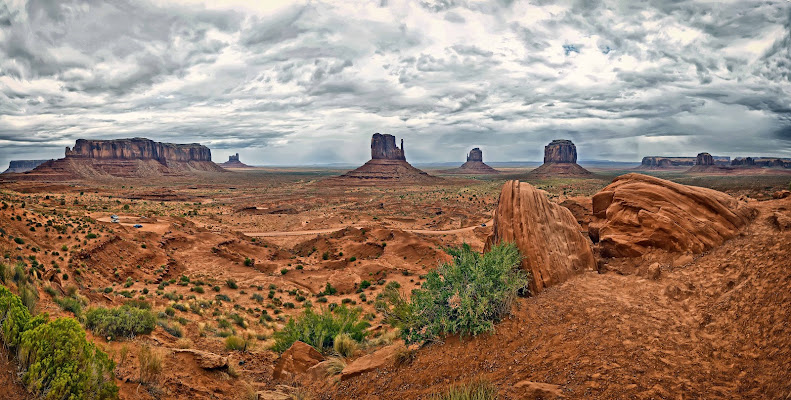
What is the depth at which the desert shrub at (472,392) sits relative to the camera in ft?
17.9

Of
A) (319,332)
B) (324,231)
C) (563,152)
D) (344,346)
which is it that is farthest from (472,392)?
(563,152)

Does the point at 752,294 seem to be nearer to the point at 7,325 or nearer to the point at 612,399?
the point at 612,399

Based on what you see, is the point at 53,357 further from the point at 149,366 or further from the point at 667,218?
the point at 667,218

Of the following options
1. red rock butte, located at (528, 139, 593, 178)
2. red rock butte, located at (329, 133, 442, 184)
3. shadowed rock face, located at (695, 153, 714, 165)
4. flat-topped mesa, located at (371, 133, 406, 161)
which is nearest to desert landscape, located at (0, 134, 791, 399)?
red rock butte, located at (329, 133, 442, 184)

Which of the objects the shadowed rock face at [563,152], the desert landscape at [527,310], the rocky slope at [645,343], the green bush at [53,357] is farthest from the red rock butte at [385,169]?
the green bush at [53,357]

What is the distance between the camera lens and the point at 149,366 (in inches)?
289

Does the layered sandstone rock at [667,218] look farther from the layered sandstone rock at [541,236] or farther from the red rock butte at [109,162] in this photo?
the red rock butte at [109,162]

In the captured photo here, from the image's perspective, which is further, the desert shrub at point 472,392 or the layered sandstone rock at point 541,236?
the layered sandstone rock at point 541,236

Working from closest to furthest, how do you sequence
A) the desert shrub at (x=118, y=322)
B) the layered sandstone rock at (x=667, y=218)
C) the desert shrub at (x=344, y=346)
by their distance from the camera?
the desert shrub at (x=118, y=322)
the desert shrub at (x=344, y=346)
the layered sandstone rock at (x=667, y=218)

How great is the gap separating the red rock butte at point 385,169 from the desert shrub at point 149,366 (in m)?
120

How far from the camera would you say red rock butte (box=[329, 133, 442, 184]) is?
134m

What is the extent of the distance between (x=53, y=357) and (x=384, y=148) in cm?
16057

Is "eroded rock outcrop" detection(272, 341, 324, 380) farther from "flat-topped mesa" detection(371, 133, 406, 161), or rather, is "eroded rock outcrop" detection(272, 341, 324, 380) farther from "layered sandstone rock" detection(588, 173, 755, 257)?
"flat-topped mesa" detection(371, 133, 406, 161)

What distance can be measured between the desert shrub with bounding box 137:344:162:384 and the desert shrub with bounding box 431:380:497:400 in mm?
5464
